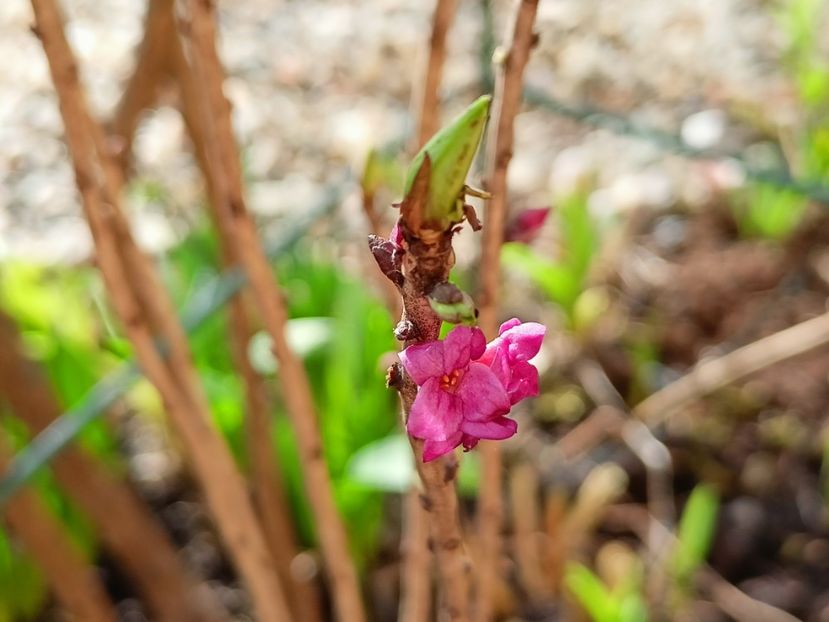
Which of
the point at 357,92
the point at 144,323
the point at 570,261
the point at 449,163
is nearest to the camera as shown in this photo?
the point at 449,163

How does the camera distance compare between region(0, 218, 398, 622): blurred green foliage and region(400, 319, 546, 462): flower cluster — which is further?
region(0, 218, 398, 622): blurred green foliage

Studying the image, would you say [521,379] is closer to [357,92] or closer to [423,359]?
[423,359]

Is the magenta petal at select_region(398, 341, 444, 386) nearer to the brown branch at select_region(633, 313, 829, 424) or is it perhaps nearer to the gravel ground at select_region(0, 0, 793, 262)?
the brown branch at select_region(633, 313, 829, 424)

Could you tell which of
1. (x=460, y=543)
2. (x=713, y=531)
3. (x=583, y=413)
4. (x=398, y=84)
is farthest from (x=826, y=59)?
(x=460, y=543)

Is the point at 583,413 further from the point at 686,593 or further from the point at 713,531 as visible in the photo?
the point at 686,593

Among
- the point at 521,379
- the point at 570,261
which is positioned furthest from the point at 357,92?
the point at 521,379

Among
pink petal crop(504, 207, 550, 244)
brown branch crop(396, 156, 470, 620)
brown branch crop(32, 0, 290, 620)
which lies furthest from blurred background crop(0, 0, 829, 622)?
brown branch crop(396, 156, 470, 620)

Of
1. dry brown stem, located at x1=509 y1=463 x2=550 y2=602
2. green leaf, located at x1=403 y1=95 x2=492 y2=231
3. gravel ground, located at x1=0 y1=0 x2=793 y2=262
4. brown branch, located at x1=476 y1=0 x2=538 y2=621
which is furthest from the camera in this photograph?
gravel ground, located at x1=0 y1=0 x2=793 y2=262
